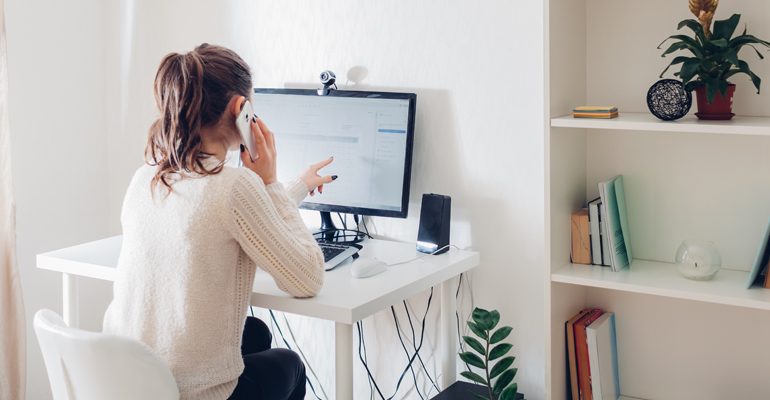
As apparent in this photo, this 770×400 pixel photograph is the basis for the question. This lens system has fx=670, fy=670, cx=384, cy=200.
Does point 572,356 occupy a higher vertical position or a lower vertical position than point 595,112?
lower

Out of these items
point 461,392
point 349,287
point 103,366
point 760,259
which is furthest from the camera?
point 461,392

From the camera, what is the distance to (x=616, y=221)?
162 centimetres

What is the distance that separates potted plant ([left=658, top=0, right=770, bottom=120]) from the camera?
140 centimetres

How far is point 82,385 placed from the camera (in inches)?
48.3

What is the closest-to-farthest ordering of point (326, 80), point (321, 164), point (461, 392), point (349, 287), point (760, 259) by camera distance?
point (760, 259) < point (349, 287) < point (461, 392) < point (321, 164) < point (326, 80)

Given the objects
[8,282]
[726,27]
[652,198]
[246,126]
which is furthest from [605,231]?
[8,282]

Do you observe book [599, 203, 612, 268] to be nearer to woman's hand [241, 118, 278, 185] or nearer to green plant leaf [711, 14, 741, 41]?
green plant leaf [711, 14, 741, 41]

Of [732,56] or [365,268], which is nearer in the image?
[732,56]

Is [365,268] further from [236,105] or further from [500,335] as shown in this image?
[236,105]

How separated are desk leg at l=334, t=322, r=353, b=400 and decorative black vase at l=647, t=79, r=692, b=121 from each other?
0.82 metres

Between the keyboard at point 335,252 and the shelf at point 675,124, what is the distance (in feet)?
2.02

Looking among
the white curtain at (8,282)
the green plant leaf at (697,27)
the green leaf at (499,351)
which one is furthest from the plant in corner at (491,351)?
the white curtain at (8,282)

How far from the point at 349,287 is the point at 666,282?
0.71 metres

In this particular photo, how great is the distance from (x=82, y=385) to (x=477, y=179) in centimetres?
114
